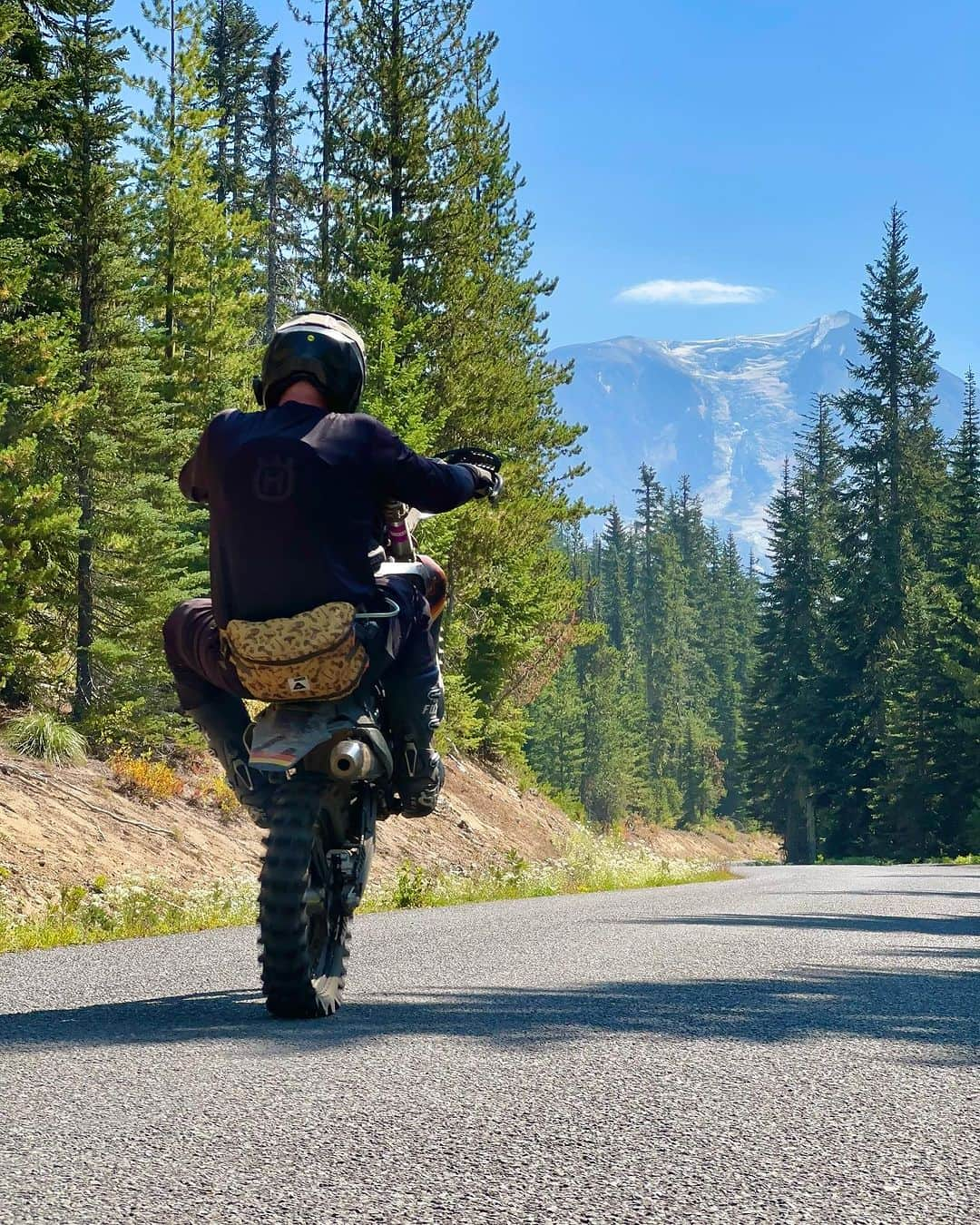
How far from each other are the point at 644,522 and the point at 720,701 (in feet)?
67.1

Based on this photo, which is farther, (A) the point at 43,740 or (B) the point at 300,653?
(A) the point at 43,740

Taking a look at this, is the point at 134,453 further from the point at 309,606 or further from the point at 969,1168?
the point at 969,1168

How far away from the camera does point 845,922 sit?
938 cm

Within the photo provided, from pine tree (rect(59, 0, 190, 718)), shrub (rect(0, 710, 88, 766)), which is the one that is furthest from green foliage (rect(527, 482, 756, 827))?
shrub (rect(0, 710, 88, 766))

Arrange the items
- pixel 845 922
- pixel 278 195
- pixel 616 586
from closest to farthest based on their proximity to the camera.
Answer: pixel 845 922, pixel 278 195, pixel 616 586

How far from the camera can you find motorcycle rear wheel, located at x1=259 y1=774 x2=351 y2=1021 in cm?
445

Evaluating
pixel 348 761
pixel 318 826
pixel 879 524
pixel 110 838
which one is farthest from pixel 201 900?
pixel 879 524

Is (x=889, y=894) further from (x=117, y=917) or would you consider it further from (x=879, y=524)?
(x=879, y=524)

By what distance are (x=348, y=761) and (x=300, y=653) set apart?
0.41m

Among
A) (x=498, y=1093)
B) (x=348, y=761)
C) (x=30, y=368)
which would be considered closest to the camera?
(x=498, y=1093)

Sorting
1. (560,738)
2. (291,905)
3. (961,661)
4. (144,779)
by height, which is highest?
(291,905)

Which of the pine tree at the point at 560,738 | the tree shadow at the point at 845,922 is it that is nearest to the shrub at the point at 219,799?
the tree shadow at the point at 845,922

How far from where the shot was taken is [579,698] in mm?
88875

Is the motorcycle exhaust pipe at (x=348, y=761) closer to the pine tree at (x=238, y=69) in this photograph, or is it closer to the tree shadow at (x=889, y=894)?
the tree shadow at (x=889, y=894)
